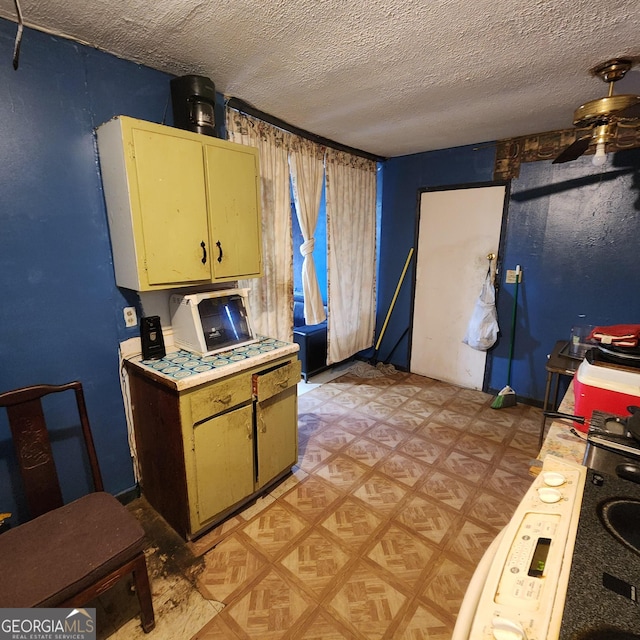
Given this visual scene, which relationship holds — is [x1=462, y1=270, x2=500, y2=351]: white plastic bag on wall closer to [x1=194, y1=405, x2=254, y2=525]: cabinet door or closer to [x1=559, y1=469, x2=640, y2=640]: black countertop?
[x1=194, y1=405, x2=254, y2=525]: cabinet door

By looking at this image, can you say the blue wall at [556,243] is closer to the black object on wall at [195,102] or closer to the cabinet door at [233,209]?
the cabinet door at [233,209]

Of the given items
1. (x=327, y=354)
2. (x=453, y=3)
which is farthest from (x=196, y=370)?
(x=327, y=354)

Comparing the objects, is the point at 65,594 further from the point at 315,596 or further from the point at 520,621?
the point at 520,621

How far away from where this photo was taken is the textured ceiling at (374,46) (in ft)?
4.39

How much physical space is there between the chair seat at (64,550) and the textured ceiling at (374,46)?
1926 millimetres

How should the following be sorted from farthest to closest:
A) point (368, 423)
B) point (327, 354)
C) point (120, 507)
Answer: point (327, 354), point (368, 423), point (120, 507)

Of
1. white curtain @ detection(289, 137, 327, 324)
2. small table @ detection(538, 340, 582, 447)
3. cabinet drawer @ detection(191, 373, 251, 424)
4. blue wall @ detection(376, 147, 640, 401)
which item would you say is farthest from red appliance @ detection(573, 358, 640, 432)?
white curtain @ detection(289, 137, 327, 324)

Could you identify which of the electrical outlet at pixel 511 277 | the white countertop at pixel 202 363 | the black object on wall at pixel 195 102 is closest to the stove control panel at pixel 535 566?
the white countertop at pixel 202 363

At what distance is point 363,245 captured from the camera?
383 cm

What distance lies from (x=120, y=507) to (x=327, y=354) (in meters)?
2.50

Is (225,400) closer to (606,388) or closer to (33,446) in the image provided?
(33,446)

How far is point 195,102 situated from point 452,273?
271cm

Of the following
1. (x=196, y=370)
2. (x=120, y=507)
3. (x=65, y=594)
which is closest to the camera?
(x=65, y=594)

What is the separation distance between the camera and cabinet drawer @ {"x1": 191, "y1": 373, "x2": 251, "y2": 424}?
5.35 feet
